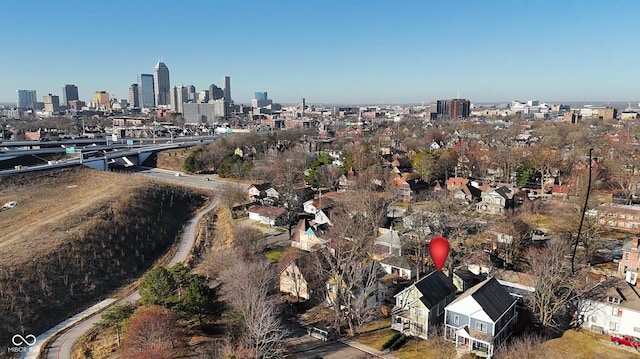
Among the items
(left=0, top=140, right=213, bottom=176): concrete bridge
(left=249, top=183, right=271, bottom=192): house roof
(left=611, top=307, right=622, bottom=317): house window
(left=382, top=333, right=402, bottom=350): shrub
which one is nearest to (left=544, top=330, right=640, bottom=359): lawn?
(left=611, top=307, right=622, bottom=317): house window

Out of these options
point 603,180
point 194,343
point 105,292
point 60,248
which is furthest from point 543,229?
point 60,248

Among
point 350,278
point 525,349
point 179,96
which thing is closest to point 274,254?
point 350,278

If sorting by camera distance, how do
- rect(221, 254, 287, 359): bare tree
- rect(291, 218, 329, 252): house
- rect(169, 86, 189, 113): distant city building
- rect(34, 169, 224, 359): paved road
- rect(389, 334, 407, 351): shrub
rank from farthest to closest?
rect(169, 86, 189, 113): distant city building, rect(291, 218, 329, 252): house, rect(34, 169, 224, 359): paved road, rect(389, 334, 407, 351): shrub, rect(221, 254, 287, 359): bare tree

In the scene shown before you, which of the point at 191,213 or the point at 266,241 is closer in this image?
the point at 266,241

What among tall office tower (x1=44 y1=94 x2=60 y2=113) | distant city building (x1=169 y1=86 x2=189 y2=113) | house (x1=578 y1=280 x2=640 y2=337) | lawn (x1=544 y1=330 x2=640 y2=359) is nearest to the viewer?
lawn (x1=544 y1=330 x2=640 y2=359)

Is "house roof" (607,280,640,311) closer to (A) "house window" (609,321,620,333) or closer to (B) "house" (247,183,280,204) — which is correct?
(A) "house window" (609,321,620,333)

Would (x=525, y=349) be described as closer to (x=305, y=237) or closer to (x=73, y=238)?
(x=305, y=237)

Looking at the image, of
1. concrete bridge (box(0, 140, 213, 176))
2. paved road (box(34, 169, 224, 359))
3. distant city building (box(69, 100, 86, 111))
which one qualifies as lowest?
paved road (box(34, 169, 224, 359))

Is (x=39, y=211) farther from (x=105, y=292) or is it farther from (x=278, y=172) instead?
(x=278, y=172)

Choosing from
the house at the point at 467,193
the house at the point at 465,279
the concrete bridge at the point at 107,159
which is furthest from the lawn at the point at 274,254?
the concrete bridge at the point at 107,159
